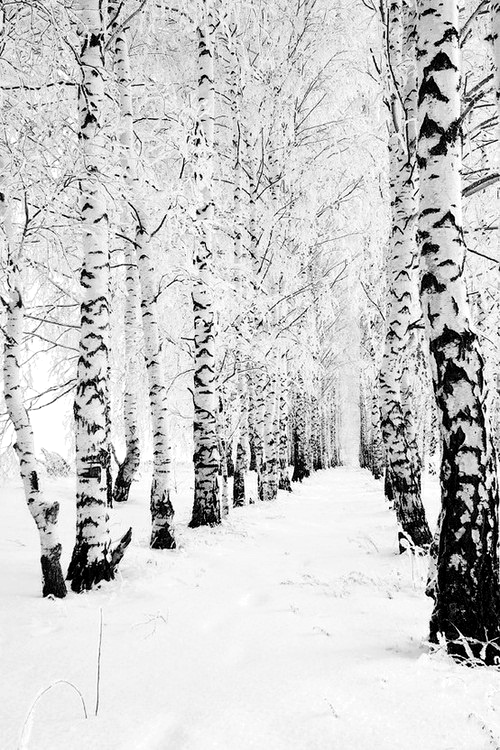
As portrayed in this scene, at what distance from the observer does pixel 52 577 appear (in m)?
3.80

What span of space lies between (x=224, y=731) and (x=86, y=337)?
340cm

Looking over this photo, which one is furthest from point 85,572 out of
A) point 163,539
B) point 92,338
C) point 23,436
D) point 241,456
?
point 241,456

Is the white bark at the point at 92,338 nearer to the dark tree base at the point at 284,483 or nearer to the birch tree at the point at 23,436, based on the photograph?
the birch tree at the point at 23,436

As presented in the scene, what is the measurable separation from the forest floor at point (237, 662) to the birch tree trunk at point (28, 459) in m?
0.21

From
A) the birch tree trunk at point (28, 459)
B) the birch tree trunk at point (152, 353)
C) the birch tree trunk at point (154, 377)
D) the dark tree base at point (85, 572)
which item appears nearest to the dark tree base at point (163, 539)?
Result: the birch tree trunk at point (152, 353)

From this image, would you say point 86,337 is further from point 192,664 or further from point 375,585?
point 375,585

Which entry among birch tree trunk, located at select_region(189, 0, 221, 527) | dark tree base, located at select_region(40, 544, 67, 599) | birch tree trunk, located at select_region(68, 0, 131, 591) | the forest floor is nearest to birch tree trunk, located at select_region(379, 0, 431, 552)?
the forest floor

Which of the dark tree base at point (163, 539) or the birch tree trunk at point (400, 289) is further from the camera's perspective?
the dark tree base at point (163, 539)

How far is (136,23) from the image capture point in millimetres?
7680

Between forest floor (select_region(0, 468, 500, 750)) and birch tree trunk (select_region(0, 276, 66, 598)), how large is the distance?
21cm


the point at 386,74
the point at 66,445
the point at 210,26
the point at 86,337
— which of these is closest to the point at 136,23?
the point at 210,26

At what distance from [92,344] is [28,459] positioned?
119cm

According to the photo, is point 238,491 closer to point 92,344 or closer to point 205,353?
point 205,353

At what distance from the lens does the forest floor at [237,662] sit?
6.46 ft
